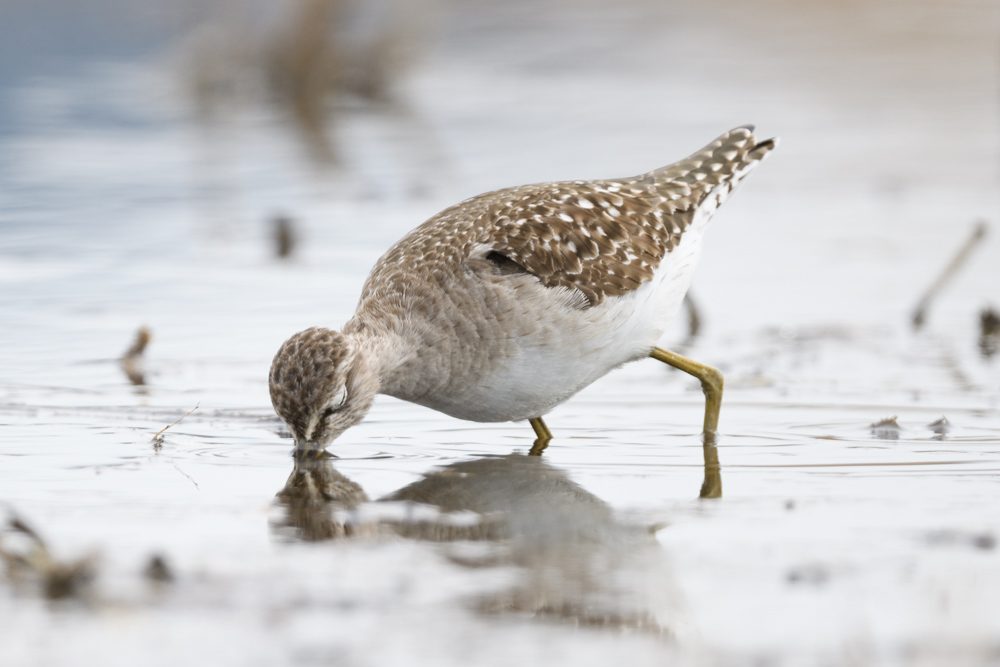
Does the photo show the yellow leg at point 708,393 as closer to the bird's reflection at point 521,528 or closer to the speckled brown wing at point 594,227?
the bird's reflection at point 521,528

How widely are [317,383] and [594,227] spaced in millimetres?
2027

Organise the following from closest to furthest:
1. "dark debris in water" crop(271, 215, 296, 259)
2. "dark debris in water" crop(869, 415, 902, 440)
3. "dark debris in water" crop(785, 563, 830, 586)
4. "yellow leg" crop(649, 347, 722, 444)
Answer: "dark debris in water" crop(785, 563, 830, 586), "dark debris in water" crop(869, 415, 902, 440), "yellow leg" crop(649, 347, 722, 444), "dark debris in water" crop(271, 215, 296, 259)

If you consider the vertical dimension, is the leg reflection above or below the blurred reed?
below

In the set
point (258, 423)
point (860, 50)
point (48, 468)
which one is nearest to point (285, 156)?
point (258, 423)

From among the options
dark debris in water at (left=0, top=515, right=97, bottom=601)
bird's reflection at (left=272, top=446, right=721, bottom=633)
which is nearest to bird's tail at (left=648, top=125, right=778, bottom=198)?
bird's reflection at (left=272, top=446, right=721, bottom=633)

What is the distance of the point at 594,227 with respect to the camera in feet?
24.9

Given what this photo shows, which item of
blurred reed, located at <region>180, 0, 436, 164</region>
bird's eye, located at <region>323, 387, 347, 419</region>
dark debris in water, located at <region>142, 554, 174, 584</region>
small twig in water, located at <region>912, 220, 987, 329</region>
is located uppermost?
blurred reed, located at <region>180, 0, 436, 164</region>

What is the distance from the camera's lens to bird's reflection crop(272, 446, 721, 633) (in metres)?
4.64

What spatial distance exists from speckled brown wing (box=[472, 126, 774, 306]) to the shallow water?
837mm

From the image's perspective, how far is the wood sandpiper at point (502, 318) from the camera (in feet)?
21.2

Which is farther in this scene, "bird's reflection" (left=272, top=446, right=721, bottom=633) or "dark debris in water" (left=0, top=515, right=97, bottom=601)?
"bird's reflection" (left=272, top=446, right=721, bottom=633)

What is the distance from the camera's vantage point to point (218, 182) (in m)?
14.2

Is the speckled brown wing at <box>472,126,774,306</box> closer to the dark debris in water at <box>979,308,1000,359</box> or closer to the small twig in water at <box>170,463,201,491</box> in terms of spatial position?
the small twig in water at <box>170,463,201,491</box>

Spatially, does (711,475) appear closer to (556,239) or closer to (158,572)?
(556,239)
